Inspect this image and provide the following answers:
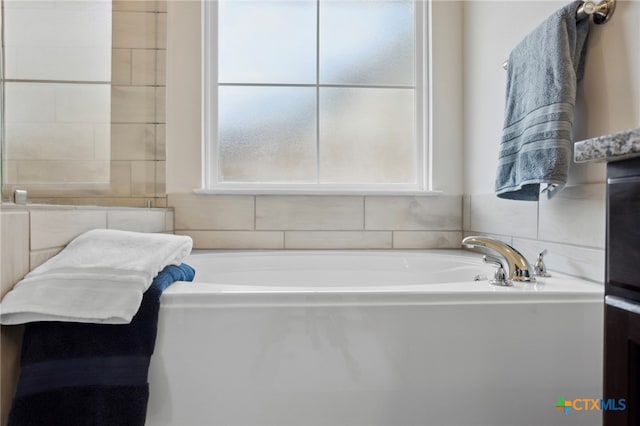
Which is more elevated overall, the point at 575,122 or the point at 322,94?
the point at 322,94

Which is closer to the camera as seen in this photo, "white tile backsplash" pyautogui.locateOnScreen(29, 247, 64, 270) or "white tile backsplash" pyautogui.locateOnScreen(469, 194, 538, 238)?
"white tile backsplash" pyautogui.locateOnScreen(29, 247, 64, 270)

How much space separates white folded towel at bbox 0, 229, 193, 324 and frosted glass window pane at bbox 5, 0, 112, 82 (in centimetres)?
82

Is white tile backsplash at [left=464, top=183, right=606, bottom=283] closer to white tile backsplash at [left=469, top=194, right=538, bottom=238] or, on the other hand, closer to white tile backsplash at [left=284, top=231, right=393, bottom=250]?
white tile backsplash at [left=469, top=194, right=538, bottom=238]

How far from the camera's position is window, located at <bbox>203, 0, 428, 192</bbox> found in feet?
6.99

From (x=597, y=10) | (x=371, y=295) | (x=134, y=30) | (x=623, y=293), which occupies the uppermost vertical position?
(x=134, y=30)

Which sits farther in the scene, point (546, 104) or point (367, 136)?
point (367, 136)

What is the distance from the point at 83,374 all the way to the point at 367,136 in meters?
1.73

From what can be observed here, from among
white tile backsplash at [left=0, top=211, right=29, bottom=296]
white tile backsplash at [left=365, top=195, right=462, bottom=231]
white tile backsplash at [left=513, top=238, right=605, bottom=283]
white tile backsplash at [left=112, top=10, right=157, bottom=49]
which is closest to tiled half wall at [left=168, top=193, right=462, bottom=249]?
white tile backsplash at [left=365, top=195, right=462, bottom=231]

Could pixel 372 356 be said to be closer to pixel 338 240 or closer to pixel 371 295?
pixel 371 295

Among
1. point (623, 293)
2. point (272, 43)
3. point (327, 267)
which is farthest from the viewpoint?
point (272, 43)

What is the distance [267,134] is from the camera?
2.16m

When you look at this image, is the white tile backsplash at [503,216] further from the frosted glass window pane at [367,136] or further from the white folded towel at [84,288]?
the white folded towel at [84,288]

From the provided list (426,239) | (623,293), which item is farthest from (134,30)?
(623,293)

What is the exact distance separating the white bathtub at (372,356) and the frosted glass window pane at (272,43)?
1509 millimetres
